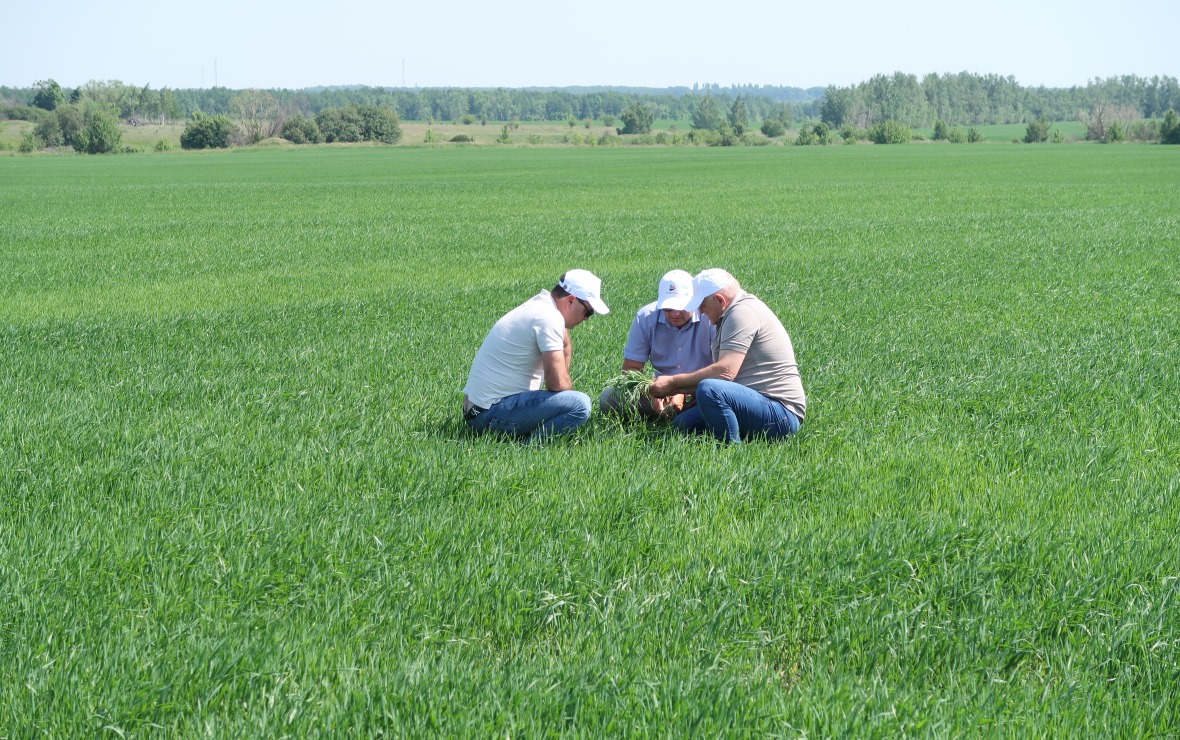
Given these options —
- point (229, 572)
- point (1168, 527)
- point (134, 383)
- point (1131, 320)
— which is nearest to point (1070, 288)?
point (1131, 320)

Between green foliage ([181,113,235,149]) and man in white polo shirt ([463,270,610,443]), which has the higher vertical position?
green foliage ([181,113,235,149])

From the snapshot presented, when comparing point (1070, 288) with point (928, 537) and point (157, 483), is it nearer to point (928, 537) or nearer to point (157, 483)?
point (928, 537)

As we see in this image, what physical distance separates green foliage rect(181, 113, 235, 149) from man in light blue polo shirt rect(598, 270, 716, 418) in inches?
5302

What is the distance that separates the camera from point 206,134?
132 meters

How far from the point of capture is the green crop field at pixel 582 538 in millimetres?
4270

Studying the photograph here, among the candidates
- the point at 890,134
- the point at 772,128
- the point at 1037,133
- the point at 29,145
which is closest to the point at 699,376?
the point at 29,145

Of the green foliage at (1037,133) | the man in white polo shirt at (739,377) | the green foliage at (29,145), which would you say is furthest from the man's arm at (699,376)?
the green foliage at (1037,133)

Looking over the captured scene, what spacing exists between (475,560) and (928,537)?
2465mm

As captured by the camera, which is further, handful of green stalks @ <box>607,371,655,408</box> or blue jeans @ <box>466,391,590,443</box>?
handful of green stalks @ <box>607,371,655,408</box>

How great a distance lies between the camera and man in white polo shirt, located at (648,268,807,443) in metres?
7.75

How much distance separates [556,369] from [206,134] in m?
135

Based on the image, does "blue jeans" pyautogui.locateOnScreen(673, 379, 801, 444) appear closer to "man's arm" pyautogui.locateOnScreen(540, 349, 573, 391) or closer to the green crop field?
the green crop field

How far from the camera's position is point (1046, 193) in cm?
4266

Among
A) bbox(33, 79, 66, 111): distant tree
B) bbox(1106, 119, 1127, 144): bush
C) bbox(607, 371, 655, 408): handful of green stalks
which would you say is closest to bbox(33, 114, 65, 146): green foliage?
bbox(33, 79, 66, 111): distant tree
